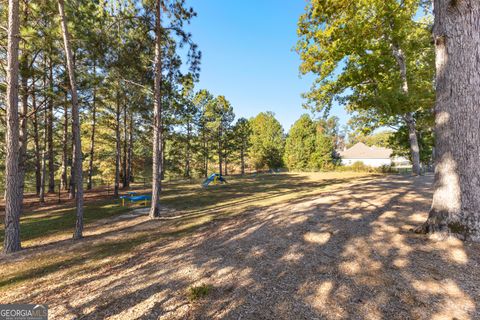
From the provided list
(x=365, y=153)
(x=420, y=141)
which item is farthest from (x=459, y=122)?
(x=365, y=153)

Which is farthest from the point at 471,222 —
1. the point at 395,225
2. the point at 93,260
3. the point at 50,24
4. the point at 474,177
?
the point at 50,24

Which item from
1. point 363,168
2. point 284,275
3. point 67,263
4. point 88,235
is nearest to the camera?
point 284,275

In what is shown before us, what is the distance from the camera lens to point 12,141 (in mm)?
5637

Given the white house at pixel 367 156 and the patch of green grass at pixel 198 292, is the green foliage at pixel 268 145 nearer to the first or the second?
the white house at pixel 367 156

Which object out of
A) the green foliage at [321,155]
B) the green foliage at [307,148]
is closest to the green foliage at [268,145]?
the green foliage at [307,148]

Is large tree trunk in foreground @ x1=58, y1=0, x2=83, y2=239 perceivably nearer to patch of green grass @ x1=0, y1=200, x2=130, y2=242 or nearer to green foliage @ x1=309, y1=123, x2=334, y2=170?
patch of green grass @ x1=0, y1=200, x2=130, y2=242

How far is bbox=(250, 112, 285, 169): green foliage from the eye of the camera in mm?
37562

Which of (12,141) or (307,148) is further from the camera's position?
(307,148)

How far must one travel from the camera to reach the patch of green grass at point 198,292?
3.11 metres

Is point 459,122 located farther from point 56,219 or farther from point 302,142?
point 302,142

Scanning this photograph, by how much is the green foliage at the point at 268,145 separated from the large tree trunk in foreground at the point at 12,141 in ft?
109

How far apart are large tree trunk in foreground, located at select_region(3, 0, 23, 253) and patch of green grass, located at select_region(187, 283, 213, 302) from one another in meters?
6.05

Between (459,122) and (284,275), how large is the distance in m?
4.14

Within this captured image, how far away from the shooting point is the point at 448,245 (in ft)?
11.5
